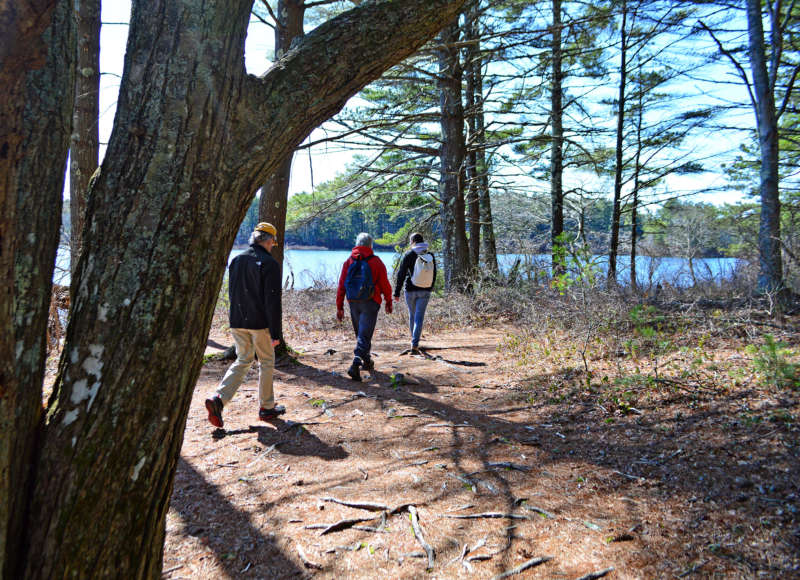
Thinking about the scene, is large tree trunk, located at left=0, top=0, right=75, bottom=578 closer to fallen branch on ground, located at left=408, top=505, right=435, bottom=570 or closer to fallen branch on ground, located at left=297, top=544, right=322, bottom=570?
fallen branch on ground, located at left=297, top=544, right=322, bottom=570

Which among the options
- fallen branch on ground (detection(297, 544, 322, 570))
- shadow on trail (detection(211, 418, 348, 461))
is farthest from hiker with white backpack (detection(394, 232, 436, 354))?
fallen branch on ground (detection(297, 544, 322, 570))

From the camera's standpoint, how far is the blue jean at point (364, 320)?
244 inches

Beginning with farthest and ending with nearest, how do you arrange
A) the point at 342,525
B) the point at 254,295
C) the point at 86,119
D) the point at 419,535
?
the point at 86,119 → the point at 254,295 → the point at 342,525 → the point at 419,535

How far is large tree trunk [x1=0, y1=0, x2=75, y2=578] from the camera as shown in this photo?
1.33m

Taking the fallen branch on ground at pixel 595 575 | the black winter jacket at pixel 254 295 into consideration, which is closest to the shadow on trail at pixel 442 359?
the black winter jacket at pixel 254 295

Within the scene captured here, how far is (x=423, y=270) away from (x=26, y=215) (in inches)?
235

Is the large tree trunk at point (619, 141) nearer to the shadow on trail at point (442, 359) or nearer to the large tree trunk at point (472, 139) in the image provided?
the large tree trunk at point (472, 139)

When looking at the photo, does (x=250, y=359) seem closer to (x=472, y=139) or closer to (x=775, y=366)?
(x=775, y=366)

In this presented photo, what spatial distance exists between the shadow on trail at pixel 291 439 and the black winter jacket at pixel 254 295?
2.93 ft

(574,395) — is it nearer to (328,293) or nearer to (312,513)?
(312,513)

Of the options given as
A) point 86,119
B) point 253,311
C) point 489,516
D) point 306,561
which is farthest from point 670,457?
point 86,119

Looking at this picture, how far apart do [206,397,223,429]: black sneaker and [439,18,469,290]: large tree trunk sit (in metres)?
8.09

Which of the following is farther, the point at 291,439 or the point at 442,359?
the point at 442,359

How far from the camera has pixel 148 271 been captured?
1.56 m
